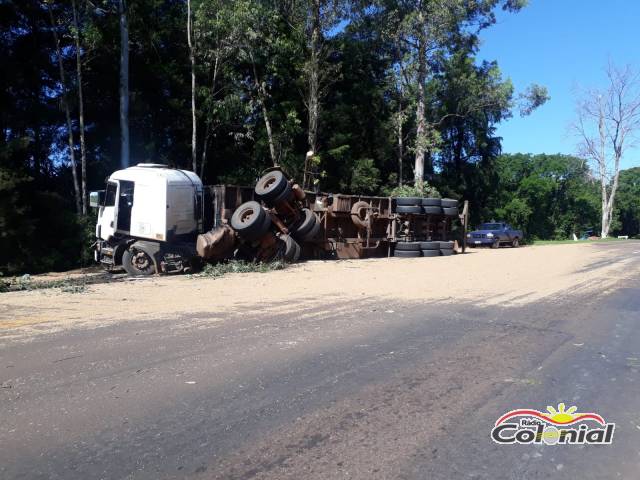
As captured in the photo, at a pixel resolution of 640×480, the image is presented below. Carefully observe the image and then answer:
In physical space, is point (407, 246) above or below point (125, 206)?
below

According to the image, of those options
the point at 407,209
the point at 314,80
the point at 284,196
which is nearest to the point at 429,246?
the point at 407,209

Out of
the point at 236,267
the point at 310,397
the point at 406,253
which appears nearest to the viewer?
the point at 310,397

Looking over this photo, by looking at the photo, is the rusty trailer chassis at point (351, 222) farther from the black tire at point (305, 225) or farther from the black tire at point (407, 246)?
the black tire at point (305, 225)

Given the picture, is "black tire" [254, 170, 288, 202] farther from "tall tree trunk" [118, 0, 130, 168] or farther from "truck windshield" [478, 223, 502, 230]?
"truck windshield" [478, 223, 502, 230]

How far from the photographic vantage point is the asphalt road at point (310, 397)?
3.68 metres

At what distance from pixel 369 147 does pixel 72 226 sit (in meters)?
18.7

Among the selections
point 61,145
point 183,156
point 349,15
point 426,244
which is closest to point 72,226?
point 61,145

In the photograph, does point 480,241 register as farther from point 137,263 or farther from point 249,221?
point 137,263

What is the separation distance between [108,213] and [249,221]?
4254mm

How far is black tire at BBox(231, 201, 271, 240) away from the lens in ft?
49.9

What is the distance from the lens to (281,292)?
11.3 m

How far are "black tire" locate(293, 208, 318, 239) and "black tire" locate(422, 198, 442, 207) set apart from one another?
672 cm

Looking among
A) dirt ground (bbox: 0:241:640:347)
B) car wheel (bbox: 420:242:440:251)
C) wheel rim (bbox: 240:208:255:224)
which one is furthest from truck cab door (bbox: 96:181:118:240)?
car wheel (bbox: 420:242:440:251)

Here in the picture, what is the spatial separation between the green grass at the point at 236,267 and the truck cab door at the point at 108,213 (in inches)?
118
